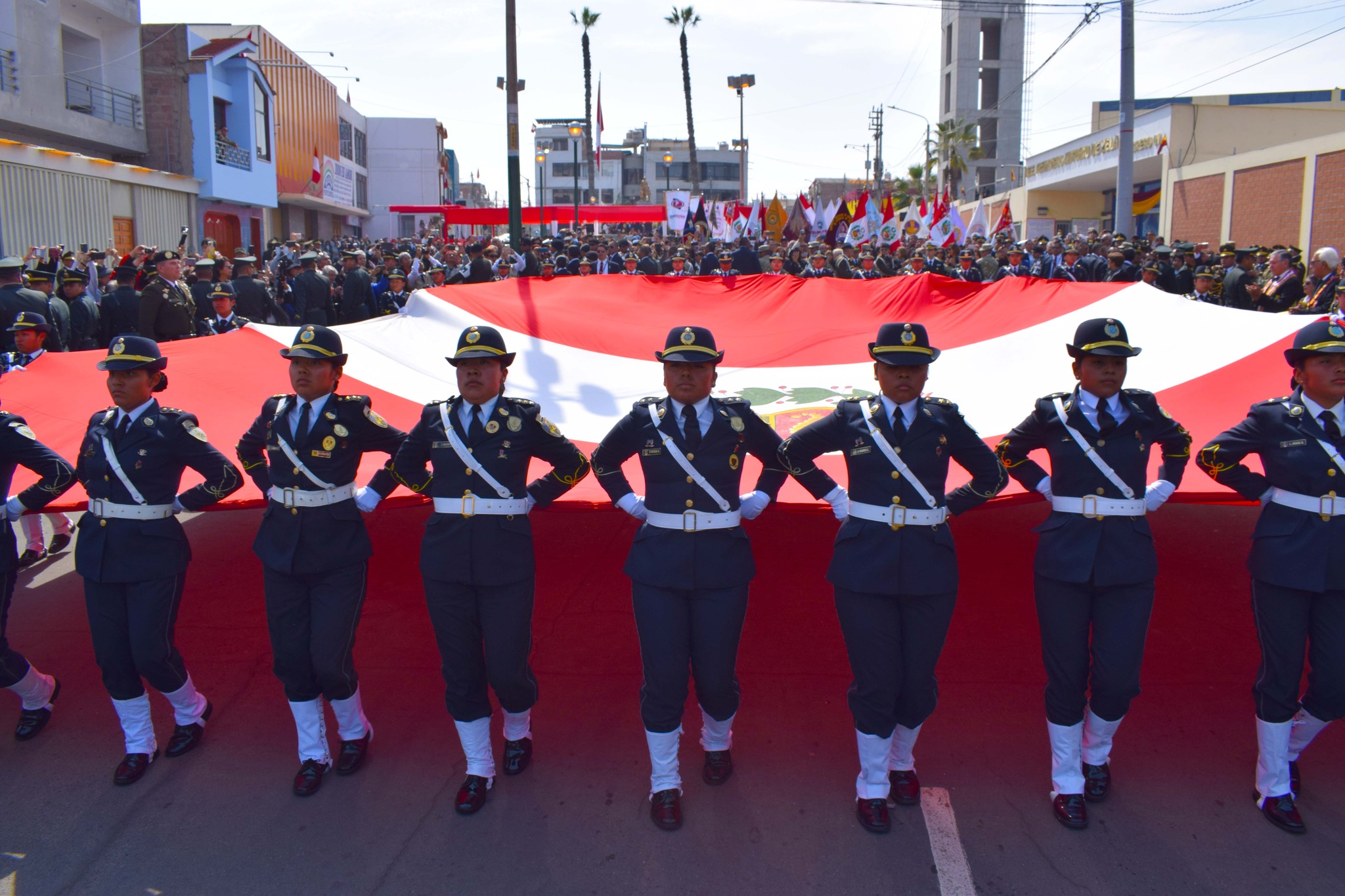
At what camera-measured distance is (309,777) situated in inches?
146

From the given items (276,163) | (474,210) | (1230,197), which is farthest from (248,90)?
(1230,197)

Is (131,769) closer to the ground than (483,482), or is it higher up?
closer to the ground

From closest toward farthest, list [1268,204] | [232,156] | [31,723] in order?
[31,723], [1268,204], [232,156]

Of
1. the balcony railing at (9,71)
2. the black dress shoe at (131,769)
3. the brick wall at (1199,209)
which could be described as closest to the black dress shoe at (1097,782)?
the black dress shoe at (131,769)

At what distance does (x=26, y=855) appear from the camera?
130 inches

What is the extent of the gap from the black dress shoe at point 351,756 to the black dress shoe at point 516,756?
597 millimetres

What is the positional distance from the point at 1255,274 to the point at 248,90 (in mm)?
26355

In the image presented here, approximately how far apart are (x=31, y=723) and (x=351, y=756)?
1.55 m

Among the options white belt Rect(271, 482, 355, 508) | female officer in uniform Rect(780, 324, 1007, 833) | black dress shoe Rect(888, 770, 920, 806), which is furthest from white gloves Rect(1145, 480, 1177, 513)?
white belt Rect(271, 482, 355, 508)

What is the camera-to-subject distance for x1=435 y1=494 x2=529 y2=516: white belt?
3553 mm

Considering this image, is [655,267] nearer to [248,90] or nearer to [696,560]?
[696,560]

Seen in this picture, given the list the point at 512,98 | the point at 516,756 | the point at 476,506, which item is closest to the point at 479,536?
the point at 476,506

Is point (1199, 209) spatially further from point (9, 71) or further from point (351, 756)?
point (9, 71)

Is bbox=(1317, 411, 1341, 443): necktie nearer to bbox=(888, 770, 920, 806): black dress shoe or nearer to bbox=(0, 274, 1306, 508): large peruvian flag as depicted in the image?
bbox=(0, 274, 1306, 508): large peruvian flag
